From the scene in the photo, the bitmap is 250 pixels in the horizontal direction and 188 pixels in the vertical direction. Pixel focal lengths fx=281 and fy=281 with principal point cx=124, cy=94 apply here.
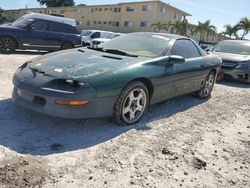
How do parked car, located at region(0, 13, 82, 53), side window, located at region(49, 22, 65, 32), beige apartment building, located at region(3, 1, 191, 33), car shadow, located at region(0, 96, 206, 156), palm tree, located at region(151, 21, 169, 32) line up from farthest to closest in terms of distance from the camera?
beige apartment building, located at region(3, 1, 191, 33), palm tree, located at region(151, 21, 169, 32), side window, located at region(49, 22, 65, 32), parked car, located at region(0, 13, 82, 53), car shadow, located at region(0, 96, 206, 156)

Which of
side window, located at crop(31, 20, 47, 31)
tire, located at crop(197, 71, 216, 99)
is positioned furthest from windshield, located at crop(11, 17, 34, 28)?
tire, located at crop(197, 71, 216, 99)

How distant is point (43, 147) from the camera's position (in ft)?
10.5

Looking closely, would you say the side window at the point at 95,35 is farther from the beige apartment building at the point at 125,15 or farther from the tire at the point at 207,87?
the beige apartment building at the point at 125,15

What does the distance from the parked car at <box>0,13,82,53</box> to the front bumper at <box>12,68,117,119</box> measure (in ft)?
26.8

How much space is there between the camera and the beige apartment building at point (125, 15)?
3994cm

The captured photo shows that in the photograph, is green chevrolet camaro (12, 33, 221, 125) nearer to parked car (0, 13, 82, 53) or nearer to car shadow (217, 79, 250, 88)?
car shadow (217, 79, 250, 88)

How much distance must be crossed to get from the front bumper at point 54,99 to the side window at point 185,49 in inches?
73.6

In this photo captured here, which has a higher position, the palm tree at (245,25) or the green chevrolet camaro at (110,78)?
the palm tree at (245,25)

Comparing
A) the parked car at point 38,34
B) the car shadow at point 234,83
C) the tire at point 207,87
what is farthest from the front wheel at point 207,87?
the parked car at point 38,34

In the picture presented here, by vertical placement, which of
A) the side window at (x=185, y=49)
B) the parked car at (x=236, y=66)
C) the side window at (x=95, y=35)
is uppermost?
the side window at (x=95, y=35)

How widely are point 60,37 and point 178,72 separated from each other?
8780 millimetres

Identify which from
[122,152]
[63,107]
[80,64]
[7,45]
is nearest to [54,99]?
[63,107]

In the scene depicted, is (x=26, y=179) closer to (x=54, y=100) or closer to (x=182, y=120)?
(x=54, y=100)

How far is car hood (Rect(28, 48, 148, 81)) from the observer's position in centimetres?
360
